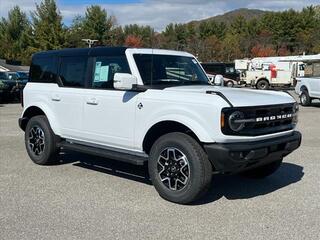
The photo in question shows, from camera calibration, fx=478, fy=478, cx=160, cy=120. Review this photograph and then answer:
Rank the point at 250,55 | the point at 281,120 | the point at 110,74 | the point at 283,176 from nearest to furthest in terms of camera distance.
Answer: the point at 281,120, the point at 110,74, the point at 283,176, the point at 250,55

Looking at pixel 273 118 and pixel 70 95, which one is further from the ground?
pixel 70 95

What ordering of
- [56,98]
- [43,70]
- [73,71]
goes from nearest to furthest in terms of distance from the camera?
1. [73,71]
2. [56,98]
3. [43,70]

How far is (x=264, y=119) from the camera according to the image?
5.84 m

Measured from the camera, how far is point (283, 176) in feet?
24.4

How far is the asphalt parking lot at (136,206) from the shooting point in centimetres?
490

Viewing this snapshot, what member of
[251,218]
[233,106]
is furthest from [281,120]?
[251,218]

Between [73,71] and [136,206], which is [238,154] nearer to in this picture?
[136,206]

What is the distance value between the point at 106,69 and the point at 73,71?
0.81m

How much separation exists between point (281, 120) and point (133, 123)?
1945 mm

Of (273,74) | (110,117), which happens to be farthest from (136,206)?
(273,74)

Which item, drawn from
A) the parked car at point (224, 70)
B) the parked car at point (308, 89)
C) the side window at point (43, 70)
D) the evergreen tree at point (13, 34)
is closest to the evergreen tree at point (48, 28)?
the evergreen tree at point (13, 34)

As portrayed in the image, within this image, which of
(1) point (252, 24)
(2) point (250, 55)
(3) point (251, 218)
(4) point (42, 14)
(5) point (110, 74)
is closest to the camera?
(3) point (251, 218)

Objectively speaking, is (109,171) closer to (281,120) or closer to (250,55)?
(281,120)

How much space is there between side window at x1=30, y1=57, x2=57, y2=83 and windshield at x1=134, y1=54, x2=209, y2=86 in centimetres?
188
